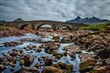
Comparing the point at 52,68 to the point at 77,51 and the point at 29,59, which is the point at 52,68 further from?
the point at 77,51

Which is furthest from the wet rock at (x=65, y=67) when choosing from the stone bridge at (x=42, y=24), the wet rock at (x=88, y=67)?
the stone bridge at (x=42, y=24)

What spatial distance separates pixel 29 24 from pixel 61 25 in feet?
49.8

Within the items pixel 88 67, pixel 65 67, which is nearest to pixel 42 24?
pixel 65 67

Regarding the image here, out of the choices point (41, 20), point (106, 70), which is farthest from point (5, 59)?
point (41, 20)

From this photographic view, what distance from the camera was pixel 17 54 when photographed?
28562 millimetres

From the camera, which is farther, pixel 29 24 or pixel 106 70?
pixel 29 24

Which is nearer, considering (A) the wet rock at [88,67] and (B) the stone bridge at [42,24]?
(A) the wet rock at [88,67]

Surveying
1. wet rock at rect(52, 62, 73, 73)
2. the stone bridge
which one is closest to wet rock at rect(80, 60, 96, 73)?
wet rock at rect(52, 62, 73, 73)

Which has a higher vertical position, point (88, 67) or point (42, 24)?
point (42, 24)

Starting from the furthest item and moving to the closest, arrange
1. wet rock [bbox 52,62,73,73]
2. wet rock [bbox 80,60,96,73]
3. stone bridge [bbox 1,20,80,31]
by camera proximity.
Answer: stone bridge [bbox 1,20,80,31]
wet rock [bbox 52,62,73,73]
wet rock [bbox 80,60,96,73]

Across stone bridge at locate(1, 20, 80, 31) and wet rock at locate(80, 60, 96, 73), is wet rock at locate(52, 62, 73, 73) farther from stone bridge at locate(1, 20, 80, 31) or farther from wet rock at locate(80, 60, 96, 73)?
stone bridge at locate(1, 20, 80, 31)

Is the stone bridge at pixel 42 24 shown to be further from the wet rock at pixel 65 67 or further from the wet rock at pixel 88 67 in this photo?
the wet rock at pixel 65 67

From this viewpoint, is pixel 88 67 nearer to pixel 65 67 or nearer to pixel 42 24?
pixel 65 67

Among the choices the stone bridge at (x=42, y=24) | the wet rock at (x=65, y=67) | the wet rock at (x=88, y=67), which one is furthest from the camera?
the stone bridge at (x=42, y=24)
